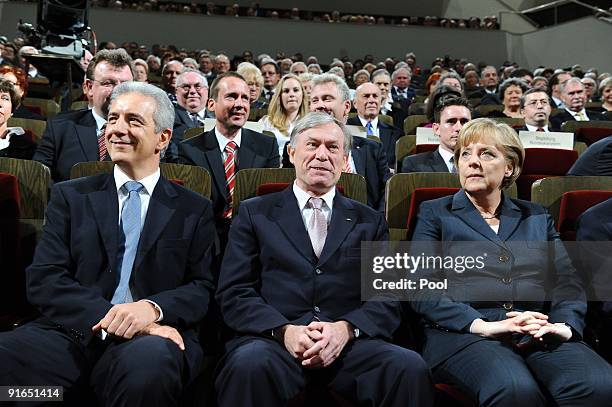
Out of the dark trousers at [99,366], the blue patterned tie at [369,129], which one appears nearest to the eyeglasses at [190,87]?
the blue patterned tie at [369,129]

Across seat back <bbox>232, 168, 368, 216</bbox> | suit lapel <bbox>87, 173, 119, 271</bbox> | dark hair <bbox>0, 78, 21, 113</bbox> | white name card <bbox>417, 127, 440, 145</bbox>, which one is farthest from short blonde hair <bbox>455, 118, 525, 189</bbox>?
dark hair <bbox>0, 78, 21, 113</bbox>

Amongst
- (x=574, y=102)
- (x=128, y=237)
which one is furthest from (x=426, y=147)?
(x=574, y=102)

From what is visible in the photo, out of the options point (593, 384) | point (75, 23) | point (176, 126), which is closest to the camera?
point (593, 384)

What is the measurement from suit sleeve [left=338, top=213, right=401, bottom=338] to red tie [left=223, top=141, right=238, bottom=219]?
0.95m

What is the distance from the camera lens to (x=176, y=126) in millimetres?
3605

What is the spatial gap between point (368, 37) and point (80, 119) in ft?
28.7

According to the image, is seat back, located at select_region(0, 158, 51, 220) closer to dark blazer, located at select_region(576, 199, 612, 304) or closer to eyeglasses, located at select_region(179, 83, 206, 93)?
dark blazer, located at select_region(576, 199, 612, 304)

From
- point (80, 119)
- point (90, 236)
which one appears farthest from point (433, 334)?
point (80, 119)

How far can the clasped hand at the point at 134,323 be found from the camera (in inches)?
57.2

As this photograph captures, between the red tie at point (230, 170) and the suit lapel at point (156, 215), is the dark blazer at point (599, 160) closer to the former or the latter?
the red tie at point (230, 170)

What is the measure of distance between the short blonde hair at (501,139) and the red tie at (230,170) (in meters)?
0.98

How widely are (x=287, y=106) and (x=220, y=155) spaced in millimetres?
1107

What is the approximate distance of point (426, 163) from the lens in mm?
2689

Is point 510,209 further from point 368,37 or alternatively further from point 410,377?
point 368,37
